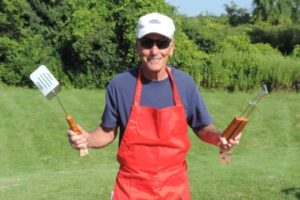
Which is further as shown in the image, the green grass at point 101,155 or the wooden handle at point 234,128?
the green grass at point 101,155

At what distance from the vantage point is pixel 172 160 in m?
3.09

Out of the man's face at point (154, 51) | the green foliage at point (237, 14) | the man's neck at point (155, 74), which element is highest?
the man's face at point (154, 51)

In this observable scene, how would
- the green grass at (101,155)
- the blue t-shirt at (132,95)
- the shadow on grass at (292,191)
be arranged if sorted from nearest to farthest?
the blue t-shirt at (132,95), the shadow on grass at (292,191), the green grass at (101,155)

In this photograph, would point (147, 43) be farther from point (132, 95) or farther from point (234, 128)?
point (234, 128)

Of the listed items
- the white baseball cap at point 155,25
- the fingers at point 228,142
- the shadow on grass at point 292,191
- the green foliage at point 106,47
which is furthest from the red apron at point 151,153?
the green foliage at point 106,47

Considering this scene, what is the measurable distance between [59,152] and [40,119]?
106 inches

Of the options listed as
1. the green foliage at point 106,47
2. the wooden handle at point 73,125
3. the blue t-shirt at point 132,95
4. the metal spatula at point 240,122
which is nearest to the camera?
the metal spatula at point 240,122

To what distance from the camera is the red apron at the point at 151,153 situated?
3.06 meters

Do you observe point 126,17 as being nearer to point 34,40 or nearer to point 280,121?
point 34,40

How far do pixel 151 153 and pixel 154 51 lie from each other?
508 millimetres

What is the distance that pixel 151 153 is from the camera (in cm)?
306

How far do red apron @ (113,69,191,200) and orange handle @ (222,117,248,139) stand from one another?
24 centimetres

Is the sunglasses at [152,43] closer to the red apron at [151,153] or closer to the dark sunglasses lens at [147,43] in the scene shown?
the dark sunglasses lens at [147,43]

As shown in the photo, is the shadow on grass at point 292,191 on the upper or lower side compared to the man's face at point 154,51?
lower
